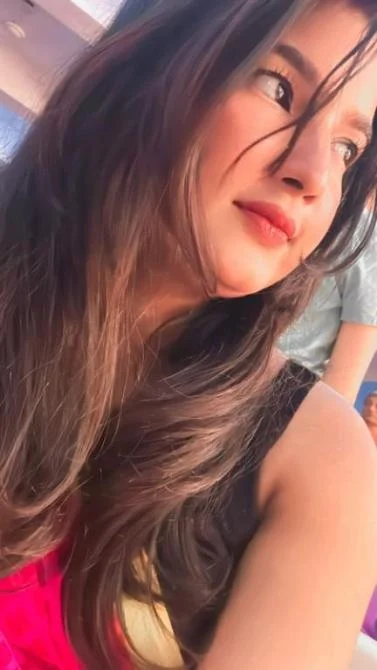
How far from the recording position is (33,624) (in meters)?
0.59

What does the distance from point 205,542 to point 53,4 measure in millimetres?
1920

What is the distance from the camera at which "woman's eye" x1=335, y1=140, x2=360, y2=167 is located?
0.69 meters

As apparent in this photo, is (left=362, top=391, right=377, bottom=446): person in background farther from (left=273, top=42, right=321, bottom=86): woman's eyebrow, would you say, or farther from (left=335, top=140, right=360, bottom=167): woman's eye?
(left=273, top=42, right=321, bottom=86): woman's eyebrow

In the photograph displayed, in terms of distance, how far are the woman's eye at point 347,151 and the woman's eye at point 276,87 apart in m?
0.07

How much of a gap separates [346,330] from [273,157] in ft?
2.45

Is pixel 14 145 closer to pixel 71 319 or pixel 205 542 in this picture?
pixel 71 319

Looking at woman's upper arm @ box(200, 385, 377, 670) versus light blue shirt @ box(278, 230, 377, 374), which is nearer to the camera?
woman's upper arm @ box(200, 385, 377, 670)

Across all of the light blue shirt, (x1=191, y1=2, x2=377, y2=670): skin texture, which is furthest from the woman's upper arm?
the light blue shirt

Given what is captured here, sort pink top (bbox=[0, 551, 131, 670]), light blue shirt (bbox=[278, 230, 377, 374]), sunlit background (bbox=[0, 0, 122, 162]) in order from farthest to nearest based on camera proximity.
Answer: sunlit background (bbox=[0, 0, 122, 162]) < light blue shirt (bbox=[278, 230, 377, 374]) < pink top (bbox=[0, 551, 131, 670])

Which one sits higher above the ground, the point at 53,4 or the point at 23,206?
the point at 53,4

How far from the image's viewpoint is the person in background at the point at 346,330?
130 cm

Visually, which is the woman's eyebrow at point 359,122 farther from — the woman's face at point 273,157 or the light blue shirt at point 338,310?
the light blue shirt at point 338,310

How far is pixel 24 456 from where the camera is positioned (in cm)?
62

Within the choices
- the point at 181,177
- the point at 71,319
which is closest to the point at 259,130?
the point at 181,177
